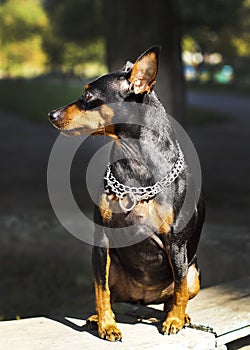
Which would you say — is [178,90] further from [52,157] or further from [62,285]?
[52,157]

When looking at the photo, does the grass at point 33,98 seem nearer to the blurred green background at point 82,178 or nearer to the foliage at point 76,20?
the blurred green background at point 82,178

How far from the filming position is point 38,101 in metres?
26.8

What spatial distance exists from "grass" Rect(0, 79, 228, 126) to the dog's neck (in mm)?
16365

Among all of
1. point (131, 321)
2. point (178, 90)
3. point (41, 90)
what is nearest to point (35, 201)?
point (178, 90)

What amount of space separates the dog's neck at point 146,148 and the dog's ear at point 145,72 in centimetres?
10

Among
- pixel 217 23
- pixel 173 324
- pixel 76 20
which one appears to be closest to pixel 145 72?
pixel 173 324

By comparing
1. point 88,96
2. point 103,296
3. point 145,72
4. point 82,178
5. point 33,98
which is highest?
point 145,72

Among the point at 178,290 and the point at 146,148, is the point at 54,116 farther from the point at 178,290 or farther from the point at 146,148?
the point at 178,290

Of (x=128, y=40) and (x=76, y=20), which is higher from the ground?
(x=128, y=40)

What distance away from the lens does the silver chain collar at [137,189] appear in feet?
11.6

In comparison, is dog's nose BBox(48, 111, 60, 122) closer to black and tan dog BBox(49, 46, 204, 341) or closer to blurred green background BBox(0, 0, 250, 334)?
black and tan dog BBox(49, 46, 204, 341)

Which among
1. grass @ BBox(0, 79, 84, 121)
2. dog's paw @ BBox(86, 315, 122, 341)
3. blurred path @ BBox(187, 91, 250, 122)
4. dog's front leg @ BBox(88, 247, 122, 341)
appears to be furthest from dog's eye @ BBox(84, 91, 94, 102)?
grass @ BBox(0, 79, 84, 121)

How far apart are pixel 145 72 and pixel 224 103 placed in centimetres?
2393

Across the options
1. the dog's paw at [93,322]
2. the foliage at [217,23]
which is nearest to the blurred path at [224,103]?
the foliage at [217,23]
